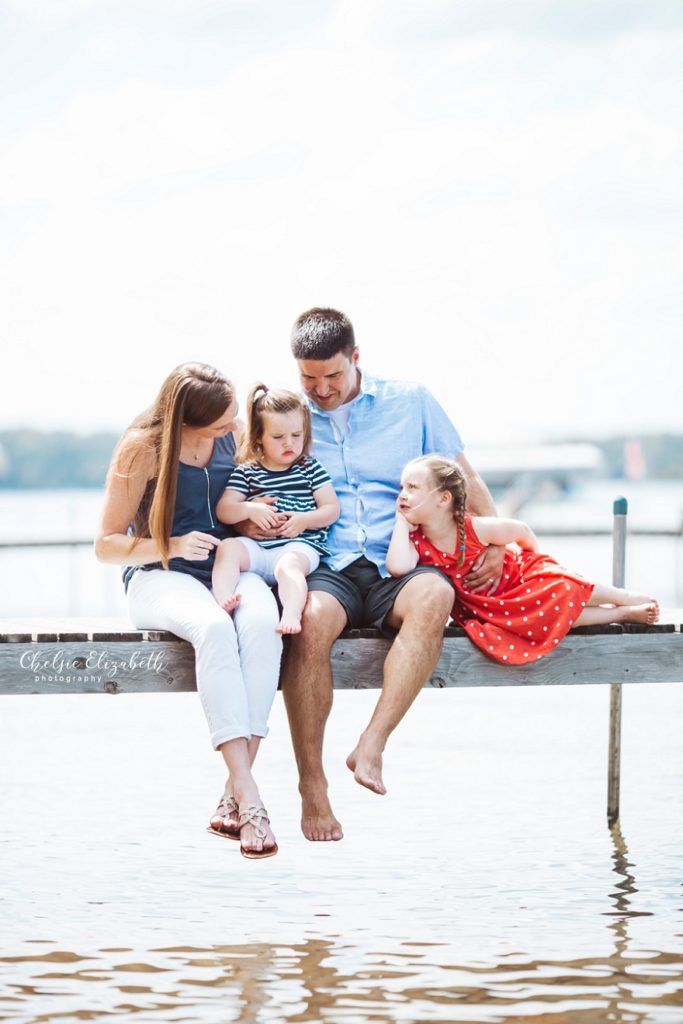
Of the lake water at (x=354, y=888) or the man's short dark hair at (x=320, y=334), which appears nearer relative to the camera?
the lake water at (x=354, y=888)

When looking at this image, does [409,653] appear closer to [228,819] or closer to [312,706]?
[312,706]

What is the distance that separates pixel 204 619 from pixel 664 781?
321 centimetres

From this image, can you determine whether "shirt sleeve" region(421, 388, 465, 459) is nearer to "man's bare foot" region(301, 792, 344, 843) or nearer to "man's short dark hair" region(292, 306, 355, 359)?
"man's short dark hair" region(292, 306, 355, 359)

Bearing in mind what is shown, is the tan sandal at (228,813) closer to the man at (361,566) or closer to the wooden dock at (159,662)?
the man at (361,566)

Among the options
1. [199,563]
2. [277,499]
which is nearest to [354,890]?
[199,563]

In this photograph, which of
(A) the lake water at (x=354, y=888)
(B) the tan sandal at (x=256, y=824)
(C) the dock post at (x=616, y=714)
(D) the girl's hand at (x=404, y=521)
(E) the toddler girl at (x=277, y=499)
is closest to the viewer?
(A) the lake water at (x=354, y=888)

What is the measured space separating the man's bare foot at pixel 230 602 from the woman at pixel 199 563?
2cm

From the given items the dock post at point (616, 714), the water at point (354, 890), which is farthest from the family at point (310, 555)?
the dock post at point (616, 714)

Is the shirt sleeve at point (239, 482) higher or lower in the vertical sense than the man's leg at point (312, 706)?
higher

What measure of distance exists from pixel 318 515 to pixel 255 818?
99 cm

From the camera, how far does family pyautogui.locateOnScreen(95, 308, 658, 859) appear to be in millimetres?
4094

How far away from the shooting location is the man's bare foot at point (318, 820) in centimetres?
417

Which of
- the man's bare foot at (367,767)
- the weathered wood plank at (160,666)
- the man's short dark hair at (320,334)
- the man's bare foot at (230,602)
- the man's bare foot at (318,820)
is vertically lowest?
the man's bare foot at (318,820)

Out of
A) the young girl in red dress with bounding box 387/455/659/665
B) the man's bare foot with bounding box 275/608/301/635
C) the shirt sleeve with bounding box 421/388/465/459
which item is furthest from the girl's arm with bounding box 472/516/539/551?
the man's bare foot with bounding box 275/608/301/635
